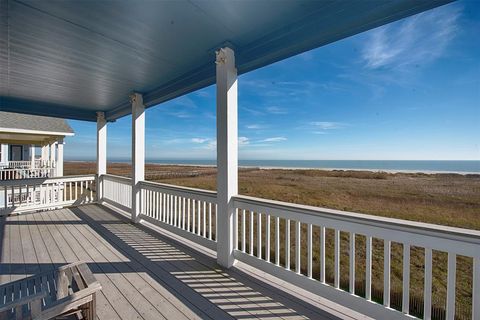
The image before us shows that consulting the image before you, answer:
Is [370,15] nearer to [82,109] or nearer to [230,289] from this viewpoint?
[230,289]

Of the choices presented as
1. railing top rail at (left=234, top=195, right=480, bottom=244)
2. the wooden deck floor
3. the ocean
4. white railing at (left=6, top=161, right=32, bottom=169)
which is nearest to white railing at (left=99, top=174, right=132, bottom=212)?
the wooden deck floor

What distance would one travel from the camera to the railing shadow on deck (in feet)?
6.79

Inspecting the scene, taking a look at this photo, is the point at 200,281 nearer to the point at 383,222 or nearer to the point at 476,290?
the point at 383,222

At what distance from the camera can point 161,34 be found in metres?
2.59

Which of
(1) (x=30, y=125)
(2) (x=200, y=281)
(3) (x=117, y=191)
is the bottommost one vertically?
(2) (x=200, y=281)

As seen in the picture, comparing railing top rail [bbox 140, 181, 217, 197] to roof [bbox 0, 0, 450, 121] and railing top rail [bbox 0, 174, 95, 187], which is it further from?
railing top rail [bbox 0, 174, 95, 187]

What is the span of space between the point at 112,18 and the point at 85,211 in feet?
16.0

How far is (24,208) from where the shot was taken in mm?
5410

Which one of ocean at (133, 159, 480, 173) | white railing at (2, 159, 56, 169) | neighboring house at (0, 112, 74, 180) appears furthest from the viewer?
ocean at (133, 159, 480, 173)

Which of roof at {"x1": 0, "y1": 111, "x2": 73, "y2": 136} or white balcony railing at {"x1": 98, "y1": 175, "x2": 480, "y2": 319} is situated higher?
roof at {"x1": 0, "y1": 111, "x2": 73, "y2": 136}

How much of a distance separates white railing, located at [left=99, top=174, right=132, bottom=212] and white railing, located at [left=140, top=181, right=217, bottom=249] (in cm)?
85

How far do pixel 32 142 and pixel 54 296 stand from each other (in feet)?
46.9

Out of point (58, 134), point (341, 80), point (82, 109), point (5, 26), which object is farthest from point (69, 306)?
point (341, 80)

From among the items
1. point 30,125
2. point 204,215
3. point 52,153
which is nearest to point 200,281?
point 204,215
